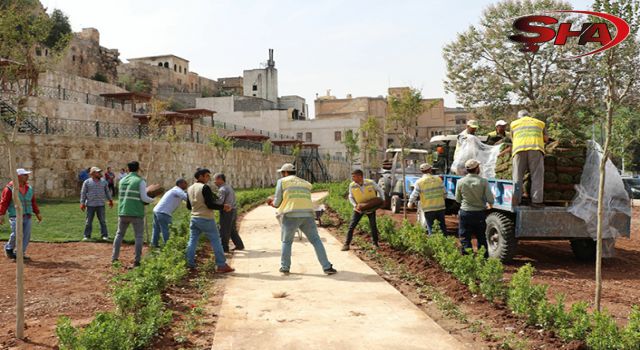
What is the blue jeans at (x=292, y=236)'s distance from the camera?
329 inches

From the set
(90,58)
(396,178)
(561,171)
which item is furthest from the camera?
(90,58)

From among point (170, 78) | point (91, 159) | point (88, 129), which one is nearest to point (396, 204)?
point (91, 159)

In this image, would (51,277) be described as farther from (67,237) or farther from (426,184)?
(426,184)

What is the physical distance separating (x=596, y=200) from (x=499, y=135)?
2.46 m

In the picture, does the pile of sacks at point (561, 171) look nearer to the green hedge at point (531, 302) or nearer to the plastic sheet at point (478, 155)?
the plastic sheet at point (478, 155)

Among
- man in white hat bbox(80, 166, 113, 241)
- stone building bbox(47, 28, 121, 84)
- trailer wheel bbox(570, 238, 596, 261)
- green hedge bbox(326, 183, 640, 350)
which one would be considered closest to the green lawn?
man in white hat bbox(80, 166, 113, 241)

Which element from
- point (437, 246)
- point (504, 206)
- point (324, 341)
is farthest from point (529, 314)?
point (504, 206)

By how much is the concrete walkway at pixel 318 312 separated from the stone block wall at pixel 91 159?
394 inches

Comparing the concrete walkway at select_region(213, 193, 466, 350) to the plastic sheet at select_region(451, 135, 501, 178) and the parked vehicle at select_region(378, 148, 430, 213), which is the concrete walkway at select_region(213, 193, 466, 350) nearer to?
the plastic sheet at select_region(451, 135, 501, 178)

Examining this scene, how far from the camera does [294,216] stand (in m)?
8.45

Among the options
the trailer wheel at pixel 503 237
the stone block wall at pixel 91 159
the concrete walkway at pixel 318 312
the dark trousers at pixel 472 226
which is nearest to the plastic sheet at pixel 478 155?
the trailer wheel at pixel 503 237

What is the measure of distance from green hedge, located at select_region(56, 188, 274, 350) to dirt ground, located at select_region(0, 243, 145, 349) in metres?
0.61

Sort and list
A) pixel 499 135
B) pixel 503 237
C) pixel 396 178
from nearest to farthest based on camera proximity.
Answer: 1. pixel 503 237
2. pixel 499 135
3. pixel 396 178

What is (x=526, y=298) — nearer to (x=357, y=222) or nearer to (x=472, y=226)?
(x=472, y=226)
